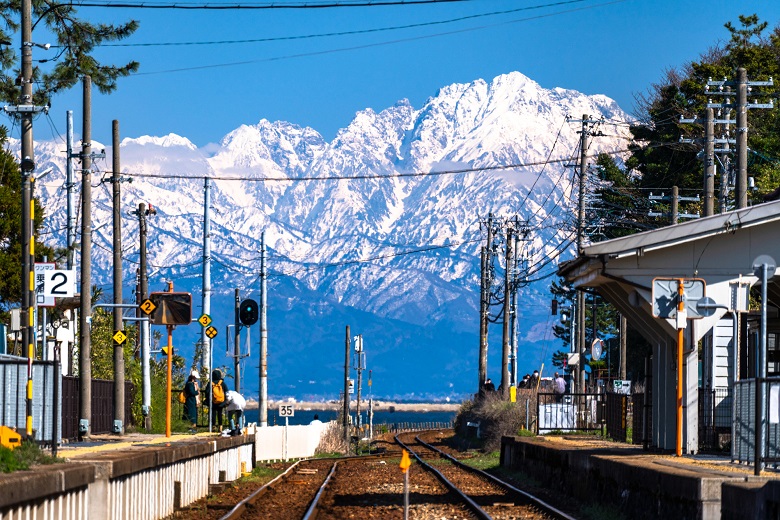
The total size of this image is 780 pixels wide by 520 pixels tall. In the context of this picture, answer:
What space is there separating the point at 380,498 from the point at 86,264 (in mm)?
10717

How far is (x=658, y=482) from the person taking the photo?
18.1m

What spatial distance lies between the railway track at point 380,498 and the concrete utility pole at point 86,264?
467cm

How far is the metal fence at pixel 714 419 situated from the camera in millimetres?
25844

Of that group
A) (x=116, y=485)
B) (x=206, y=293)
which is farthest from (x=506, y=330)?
(x=116, y=485)

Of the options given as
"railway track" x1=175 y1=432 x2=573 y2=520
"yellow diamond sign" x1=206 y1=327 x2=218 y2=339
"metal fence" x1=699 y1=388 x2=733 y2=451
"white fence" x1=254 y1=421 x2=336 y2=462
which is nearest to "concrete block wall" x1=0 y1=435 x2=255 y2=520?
"railway track" x1=175 y1=432 x2=573 y2=520

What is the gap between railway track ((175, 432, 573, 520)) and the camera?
22.0 m

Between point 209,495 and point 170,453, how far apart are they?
5.53m

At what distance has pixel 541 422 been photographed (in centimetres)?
4191

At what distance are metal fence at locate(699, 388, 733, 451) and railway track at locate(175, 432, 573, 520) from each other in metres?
3.49

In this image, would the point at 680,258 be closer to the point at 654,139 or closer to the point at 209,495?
the point at 209,495

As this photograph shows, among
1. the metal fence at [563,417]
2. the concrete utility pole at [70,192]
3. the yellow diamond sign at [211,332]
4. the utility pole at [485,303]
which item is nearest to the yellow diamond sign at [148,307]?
the concrete utility pole at [70,192]

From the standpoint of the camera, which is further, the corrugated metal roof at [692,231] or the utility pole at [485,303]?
the utility pole at [485,303]


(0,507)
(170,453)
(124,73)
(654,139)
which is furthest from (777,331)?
(654,139)

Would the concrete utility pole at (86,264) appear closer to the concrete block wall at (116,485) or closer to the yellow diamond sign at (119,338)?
the yellow diamond sign at (119,338)
